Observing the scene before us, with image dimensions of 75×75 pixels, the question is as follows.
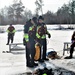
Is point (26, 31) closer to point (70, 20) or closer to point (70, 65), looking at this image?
point (70, 65)

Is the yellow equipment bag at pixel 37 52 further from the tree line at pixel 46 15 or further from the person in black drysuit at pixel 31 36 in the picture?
the tree line at pixel 46 15

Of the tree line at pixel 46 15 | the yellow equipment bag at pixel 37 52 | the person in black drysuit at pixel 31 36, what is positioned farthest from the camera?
the tree line at pixel 46 15

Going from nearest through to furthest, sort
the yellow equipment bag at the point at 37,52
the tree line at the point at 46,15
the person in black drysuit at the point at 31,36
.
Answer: the person in black drysuit at the point at 31,36 → the yellow equipment bag at the point at 37,52 → the tree line at the point at 46,15

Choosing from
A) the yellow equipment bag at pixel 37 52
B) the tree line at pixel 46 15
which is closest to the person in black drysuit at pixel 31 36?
the yellow equipment bag at pixel 37 52

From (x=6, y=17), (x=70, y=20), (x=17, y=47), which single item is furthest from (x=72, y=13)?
(x=17, y=47)

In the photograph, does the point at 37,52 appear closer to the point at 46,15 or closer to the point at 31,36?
the point at 31,36

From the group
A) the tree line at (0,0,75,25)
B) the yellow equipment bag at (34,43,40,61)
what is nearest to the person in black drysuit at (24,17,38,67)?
the yellow equipment bag at (34,43,40,61)

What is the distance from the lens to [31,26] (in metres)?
10.0

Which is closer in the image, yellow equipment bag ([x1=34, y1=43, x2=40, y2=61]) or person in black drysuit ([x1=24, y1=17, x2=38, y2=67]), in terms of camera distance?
person in black drysuit ([x1=24, y1=17, x2=38, y2=67])

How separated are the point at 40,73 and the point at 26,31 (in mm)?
2783

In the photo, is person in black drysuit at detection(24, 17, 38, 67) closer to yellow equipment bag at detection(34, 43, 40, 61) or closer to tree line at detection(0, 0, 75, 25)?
yellow equipment bag at detection(34, 43, 40, 61)

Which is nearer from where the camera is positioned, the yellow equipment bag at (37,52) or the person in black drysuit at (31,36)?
the person in black drysuit at (31,36)

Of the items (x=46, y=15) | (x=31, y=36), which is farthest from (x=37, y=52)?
(x=46, y=15)

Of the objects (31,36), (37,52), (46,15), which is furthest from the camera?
(46,15)
